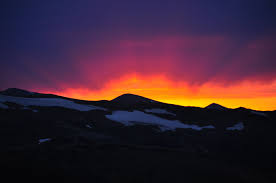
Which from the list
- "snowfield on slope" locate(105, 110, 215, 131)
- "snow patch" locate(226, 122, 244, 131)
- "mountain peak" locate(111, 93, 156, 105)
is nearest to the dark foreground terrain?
"snow patch" locate(226, 122, 244, 131)

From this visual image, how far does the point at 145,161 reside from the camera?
734 inches

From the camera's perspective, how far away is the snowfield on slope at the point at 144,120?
39.8 m

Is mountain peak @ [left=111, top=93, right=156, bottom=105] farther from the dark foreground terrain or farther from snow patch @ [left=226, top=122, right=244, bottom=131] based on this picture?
snow patch @ [left=226, top=122, right=244, bottom=131]

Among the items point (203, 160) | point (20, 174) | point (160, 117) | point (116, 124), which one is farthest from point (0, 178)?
point (160, 117)

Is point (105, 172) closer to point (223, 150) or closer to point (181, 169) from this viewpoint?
point (181, 169)

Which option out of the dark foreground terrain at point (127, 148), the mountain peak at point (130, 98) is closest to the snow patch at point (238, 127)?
the dark foreground terrain at point (127, 148)

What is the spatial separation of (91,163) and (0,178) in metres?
5.90

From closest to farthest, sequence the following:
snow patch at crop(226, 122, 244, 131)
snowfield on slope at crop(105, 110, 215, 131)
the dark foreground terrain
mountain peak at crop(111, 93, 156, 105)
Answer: the dark foreground terrain
snowfield on slope at crop(105, 110, 215, 131)
snow patch at crop(226, 122, 244, 131)
mountain peak at crop(111, 93, 156, 105)

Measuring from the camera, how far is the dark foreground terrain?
15431 mm

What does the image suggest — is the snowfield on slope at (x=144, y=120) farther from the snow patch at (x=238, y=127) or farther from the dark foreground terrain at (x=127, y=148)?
the snow patch at (x=238, y=127)

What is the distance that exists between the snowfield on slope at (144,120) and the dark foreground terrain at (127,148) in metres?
1.29

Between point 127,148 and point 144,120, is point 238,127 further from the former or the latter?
point 127,148

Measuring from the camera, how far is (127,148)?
72.4 ft

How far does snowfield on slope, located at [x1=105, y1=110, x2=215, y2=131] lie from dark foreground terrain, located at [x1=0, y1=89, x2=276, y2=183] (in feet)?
4.22
